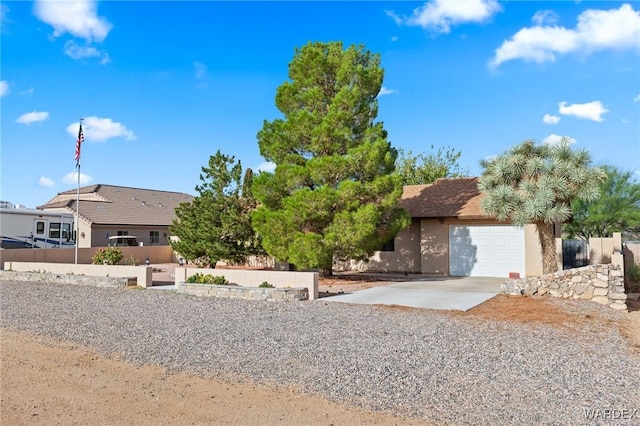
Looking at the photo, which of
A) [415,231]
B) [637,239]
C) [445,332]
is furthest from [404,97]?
[445,332]

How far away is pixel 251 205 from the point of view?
19688 millimetres

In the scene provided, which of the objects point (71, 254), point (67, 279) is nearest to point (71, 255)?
point (71, 254)

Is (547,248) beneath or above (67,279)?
above

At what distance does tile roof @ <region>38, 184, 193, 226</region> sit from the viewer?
3030 cm

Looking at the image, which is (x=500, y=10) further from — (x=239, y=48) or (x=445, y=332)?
(x=445, y=332)

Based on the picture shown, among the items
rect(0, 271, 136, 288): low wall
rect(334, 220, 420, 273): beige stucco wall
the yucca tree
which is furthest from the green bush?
the yucca tree

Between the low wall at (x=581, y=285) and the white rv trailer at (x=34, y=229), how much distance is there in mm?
23674

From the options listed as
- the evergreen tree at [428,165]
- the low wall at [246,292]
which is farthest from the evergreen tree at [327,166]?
the evergreen tree at [428,165]

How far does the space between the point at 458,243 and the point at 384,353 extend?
13039mm

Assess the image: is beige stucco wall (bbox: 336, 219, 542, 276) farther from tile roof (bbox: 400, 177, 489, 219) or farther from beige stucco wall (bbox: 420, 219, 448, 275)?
tile roof (bbox: 400, 177, 489, 219)

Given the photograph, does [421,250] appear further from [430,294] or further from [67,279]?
[67,279]

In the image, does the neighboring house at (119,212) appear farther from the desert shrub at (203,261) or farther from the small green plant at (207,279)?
the small green plant at (207,279)

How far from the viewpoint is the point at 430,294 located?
12984 millimetres

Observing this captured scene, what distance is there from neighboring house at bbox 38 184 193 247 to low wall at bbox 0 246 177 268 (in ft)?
3.83
